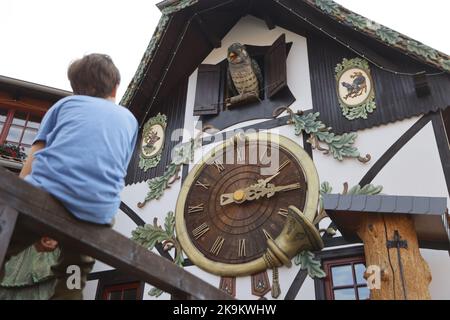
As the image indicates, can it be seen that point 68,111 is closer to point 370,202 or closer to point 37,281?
point 370,202

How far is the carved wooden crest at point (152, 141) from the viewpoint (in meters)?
6.69

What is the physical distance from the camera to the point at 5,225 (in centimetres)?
139

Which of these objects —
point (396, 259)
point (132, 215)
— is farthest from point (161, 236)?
point (396, 259)

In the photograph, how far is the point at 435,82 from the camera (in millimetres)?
4828

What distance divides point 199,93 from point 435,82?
3.19m

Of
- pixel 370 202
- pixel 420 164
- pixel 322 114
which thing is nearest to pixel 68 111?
pixel 370 202

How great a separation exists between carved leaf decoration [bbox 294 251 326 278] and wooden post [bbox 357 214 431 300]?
4.04 feet

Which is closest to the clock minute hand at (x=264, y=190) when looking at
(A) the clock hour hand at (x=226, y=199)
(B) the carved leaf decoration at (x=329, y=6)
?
(A) the clock hour hand at (x=226, y=199)

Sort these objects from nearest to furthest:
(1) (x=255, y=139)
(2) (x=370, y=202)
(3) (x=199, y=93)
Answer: (2) (x=370, y=202)
(1) (x=255, y=139)
(3) (x=199, y=93)

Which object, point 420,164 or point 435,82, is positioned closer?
point 420,164

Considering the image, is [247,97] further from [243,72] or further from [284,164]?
[284,164]

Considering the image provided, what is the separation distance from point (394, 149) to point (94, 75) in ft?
11.9

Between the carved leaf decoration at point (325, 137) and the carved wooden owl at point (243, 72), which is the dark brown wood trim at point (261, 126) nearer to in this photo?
the carved leaf decoration at point (325, 137)
